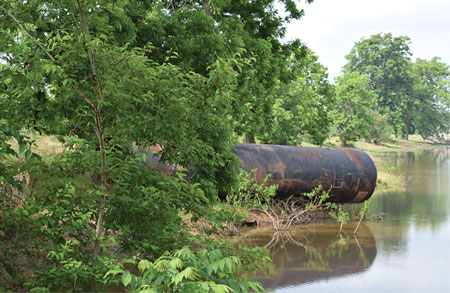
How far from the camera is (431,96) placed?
9588 cm

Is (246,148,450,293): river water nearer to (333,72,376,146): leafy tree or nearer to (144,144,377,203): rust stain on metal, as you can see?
(144,144,377,203): rust stain on metal

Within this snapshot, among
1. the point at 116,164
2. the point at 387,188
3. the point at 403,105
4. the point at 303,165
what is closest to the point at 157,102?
the point at 116,164

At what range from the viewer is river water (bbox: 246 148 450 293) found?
7.94m

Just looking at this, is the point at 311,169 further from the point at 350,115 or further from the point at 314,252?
the point at 350,115

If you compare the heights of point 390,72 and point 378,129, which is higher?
point 390,72

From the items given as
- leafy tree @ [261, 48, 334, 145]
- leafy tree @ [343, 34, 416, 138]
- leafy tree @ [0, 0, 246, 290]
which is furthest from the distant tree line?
leafy tree @ [343, 34, 416, 138]

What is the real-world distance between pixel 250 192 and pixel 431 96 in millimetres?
90900

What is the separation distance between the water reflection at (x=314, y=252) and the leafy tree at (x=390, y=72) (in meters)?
78.5

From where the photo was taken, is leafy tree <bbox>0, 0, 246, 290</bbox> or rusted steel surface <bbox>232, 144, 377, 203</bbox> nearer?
leafy tree <bbox>0, 0, 246, 290</bbox>

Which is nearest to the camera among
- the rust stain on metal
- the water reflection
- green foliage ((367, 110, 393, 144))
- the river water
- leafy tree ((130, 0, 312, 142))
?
the river water

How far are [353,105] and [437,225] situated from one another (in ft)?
137

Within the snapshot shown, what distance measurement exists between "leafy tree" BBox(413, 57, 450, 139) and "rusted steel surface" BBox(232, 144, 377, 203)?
81.3 metres

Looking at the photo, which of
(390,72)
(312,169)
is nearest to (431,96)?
(390,72)

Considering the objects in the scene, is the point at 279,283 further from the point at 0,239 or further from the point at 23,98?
the point at 23,98
